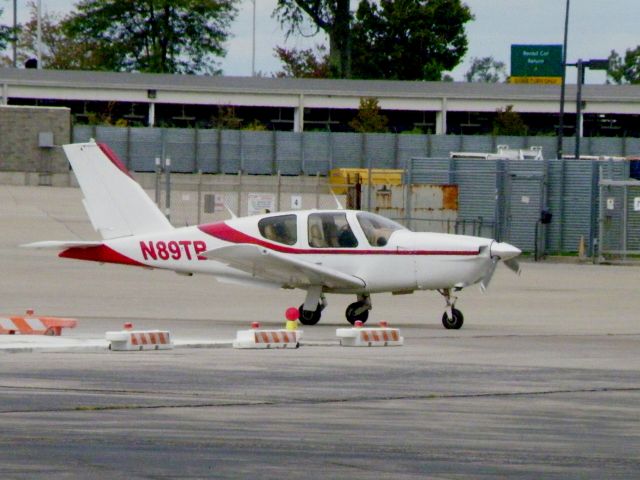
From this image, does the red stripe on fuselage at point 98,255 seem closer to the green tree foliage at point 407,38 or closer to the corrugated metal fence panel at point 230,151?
the corrugated metal fence panel at point 230,151

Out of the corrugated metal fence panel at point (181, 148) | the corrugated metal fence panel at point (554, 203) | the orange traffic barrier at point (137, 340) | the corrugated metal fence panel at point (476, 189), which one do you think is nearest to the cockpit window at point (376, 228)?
the orange traffic barrier at point (137, 340)

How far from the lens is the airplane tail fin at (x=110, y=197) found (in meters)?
23.4

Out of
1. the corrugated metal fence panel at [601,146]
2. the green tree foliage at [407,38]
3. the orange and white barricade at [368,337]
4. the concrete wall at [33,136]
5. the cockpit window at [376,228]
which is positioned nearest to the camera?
the orange and white barricade at [368,337]

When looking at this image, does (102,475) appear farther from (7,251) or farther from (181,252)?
(7,251)

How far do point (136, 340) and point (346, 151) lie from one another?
4513 cm

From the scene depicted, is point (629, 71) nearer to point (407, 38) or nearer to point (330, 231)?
point (407, 38)

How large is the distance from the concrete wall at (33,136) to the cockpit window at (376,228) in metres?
36.8

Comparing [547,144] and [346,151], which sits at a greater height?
[547,144]

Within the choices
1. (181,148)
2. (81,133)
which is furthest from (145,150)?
(81,133)

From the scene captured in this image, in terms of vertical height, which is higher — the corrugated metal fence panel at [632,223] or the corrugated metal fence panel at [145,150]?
the corrugated metal fence panel at [145,150]

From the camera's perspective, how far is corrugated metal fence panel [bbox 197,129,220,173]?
61.2 meters

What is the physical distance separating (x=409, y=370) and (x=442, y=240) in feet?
20.9

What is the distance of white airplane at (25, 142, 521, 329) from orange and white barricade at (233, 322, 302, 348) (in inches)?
144

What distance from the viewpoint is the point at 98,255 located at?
23.0 metres
